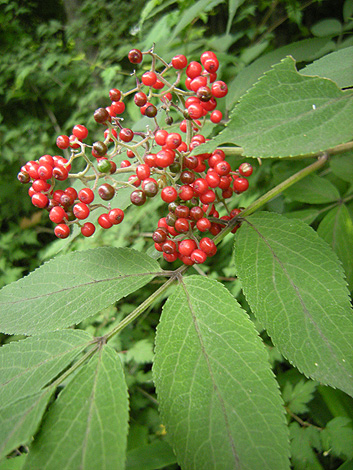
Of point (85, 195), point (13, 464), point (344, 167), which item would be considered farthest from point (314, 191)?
point (13, 464)

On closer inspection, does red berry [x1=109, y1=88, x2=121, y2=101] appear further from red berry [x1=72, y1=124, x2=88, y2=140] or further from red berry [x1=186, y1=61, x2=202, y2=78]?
red berry [x1=186, y1=61, x2=202, y2=78]

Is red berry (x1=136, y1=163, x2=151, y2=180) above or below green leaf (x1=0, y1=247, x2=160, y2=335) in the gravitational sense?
above

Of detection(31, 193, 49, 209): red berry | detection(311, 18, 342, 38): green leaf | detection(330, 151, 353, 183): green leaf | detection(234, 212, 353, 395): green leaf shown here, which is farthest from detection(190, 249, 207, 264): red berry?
detection(311, 18, 342, 38): green leaf

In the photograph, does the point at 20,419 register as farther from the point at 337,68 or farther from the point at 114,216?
the point at 337,68

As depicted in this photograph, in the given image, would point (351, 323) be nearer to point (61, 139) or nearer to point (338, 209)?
point (338, 209)

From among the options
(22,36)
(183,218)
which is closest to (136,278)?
(183,218)
